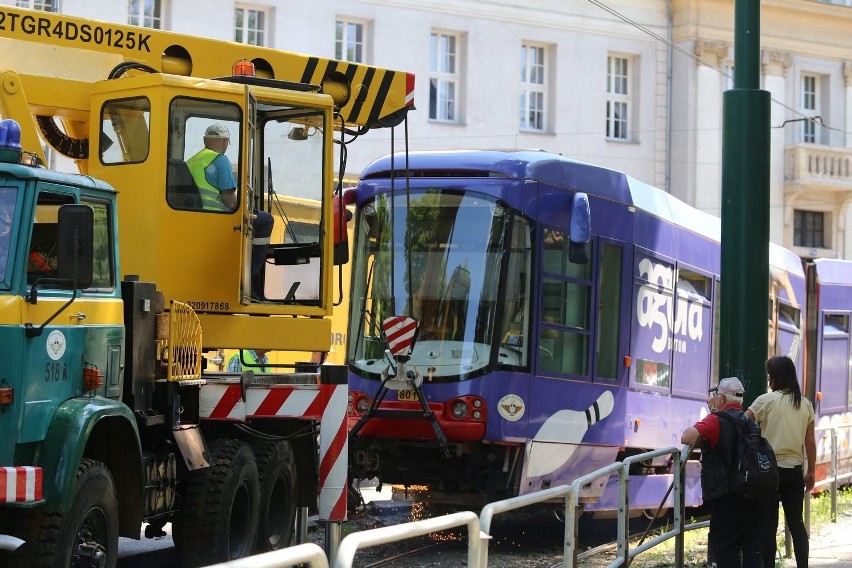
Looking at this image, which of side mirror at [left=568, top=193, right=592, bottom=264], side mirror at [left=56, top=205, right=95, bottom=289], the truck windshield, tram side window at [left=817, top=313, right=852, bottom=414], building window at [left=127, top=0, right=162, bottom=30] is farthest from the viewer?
building window at [left=127, top=0, right=162, bottom=30]

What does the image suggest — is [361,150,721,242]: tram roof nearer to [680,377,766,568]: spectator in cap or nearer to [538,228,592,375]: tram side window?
[538,228,592,375]: tram side window

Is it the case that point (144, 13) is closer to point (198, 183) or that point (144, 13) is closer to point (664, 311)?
point (664, 311)

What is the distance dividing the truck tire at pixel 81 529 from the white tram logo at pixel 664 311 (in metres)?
7.40

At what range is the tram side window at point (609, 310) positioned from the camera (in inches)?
551

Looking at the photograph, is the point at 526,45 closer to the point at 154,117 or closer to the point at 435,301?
the point at 435,301

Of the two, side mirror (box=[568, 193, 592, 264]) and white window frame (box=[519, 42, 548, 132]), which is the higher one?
white window frame (box=[519, 42, 548, 132])

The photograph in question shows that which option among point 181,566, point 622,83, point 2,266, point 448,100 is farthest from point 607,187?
point 622,83

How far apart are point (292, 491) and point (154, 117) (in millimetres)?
2926

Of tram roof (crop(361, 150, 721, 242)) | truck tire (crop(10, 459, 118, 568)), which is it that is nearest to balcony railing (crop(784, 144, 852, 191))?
tram roof (crop(361, 150, 721, 242))

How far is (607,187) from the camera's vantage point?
14172 millimetres

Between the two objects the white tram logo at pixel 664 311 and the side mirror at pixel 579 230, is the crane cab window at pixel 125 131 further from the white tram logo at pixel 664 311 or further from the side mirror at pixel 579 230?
the white tram logo at pixel 664 311

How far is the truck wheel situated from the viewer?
10516mm

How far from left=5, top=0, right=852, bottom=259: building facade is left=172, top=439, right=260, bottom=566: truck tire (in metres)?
20.6

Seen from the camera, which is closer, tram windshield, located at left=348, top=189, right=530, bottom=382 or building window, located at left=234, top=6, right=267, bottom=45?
tram windshield, located at left=348, top=189, right=530, bottom=382
